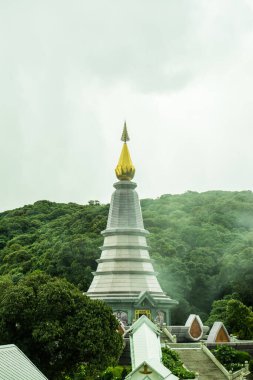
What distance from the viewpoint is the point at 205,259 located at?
6128 centimetres

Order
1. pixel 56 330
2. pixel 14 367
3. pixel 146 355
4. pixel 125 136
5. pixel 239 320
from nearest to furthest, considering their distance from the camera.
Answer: pixel 146 355, pixel 14 367, pixel 56 330, pixel 239 320, pixel 125 136

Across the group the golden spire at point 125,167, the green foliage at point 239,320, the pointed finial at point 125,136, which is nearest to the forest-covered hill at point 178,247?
the green foliage at point 239,320

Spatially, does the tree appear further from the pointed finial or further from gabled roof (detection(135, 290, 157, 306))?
the pointed finial

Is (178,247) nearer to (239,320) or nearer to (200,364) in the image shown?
(239,320)

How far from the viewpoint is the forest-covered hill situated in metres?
57.4

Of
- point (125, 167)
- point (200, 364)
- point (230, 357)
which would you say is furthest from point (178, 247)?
point (200, 364)

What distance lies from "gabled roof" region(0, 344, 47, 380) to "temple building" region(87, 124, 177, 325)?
919 inches

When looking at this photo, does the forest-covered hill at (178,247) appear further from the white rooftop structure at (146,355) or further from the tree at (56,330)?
the white rooftop structure at (146,355)

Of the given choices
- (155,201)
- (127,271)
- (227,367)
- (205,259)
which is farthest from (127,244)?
(155,201)

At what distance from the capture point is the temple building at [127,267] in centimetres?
4188

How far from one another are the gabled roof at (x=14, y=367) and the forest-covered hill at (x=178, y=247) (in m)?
37.8

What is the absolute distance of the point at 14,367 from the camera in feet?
56.9

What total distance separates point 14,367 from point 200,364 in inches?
738

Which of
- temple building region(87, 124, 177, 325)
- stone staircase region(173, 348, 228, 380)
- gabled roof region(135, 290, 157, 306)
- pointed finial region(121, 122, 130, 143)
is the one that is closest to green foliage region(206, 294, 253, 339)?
temple building region(87, 124, 177, 325)
